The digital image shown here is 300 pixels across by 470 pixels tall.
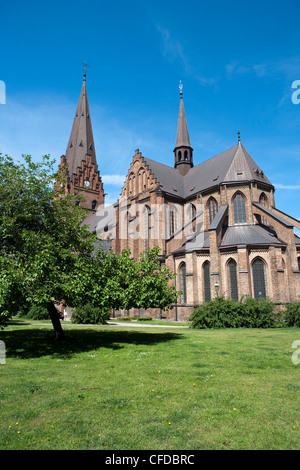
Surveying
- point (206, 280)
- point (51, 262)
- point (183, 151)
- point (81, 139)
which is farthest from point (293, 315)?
point (81, 139)

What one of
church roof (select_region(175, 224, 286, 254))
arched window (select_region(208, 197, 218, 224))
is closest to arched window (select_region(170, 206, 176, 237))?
church roof (select_region(175, 224, 286, 254))

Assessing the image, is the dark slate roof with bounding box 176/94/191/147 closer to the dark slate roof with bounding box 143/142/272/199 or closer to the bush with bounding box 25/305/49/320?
the dark slate roof with bounding box 143/142/272/199

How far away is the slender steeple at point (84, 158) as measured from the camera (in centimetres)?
6081

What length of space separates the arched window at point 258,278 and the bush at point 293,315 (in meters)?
7.38

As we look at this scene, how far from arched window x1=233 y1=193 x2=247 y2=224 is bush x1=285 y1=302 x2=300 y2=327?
44.6 feet

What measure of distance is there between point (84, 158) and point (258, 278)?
46.0m

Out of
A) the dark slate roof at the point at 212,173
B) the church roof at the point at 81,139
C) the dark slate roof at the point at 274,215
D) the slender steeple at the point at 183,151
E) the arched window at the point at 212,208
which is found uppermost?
the church roof at the point at 81,139

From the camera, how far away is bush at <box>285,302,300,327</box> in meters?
19.4

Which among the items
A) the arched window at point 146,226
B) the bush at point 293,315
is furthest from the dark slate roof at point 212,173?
the bush at point 293,315

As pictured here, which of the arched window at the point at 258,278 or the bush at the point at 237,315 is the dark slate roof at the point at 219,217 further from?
the bush at the point at 237,315

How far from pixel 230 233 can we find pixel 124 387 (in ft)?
86.2

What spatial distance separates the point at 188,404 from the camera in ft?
17.8

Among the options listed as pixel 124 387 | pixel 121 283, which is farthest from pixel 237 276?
pixel 124 387

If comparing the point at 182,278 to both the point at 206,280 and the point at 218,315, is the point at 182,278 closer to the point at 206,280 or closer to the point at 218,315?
the point at 206,280
